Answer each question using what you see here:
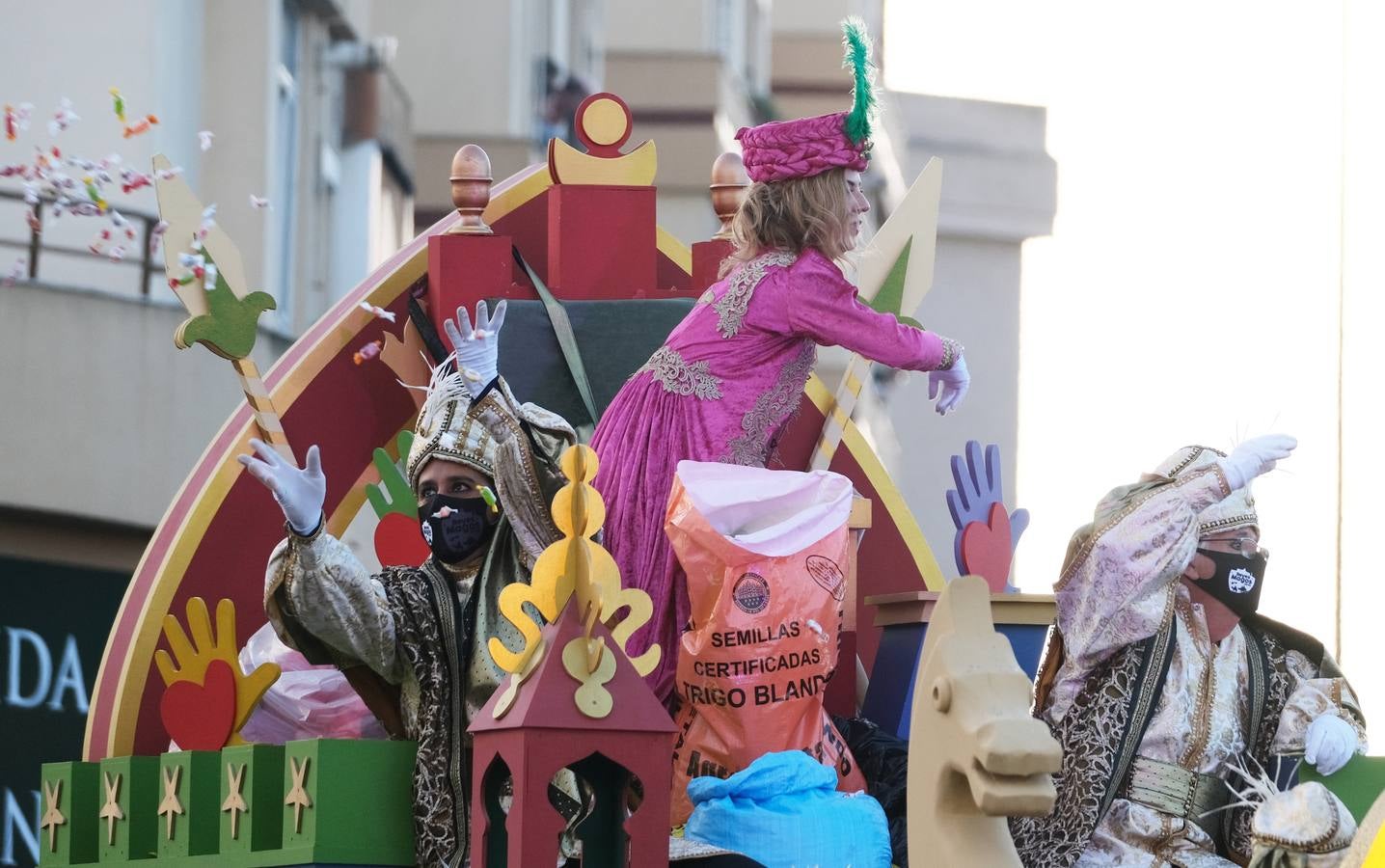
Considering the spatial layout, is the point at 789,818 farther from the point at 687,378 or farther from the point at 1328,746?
the point at 1328,746

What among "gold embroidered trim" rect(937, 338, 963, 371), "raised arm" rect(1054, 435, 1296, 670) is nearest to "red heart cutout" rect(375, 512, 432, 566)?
"gold embroidered trim" rect(937, 338, 963, 371)

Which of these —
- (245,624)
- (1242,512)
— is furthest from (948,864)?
(245,624)

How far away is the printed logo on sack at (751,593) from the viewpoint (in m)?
6.66

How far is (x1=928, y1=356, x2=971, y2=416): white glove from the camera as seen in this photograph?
24.0 ft

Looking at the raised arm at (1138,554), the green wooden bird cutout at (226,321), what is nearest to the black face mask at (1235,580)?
the raised arm at (1138,554)

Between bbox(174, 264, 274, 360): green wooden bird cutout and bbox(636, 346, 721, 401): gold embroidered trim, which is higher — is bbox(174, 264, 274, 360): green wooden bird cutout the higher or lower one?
the higher one

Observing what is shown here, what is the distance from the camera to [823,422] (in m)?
8.39

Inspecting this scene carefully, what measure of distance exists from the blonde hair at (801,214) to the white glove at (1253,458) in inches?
44.2

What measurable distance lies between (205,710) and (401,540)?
1.32 metres

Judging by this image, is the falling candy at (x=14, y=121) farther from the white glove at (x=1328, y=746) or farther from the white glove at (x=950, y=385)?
the white glove at (x=1328, y=746)

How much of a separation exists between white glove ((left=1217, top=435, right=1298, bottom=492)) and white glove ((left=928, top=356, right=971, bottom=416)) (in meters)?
0.71

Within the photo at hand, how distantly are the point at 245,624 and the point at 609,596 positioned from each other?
215cm

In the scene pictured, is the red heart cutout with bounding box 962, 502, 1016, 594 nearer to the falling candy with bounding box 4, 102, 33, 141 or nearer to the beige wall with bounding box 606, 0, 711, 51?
the falling candy with bounding box 4, 102, 33, 141

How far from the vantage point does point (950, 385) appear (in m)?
7.36
